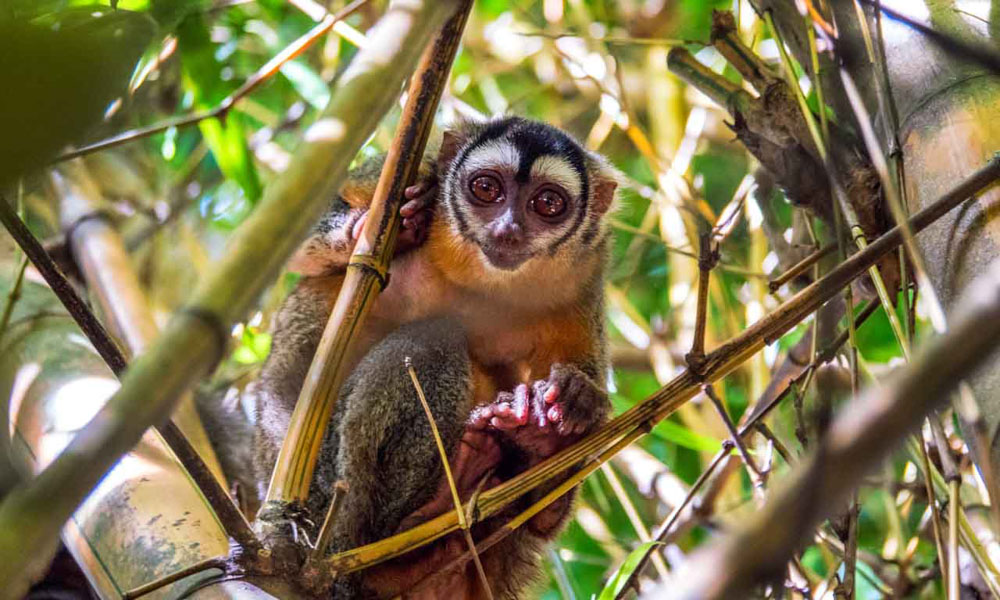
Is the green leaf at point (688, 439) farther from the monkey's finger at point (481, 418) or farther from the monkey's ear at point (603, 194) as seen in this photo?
the monkey's finger at point (481, 418)

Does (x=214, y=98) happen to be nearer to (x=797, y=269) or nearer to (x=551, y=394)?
(x=551, y=394)

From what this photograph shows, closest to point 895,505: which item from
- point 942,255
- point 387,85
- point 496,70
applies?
point 942,255

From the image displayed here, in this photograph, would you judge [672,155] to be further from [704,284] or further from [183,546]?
[183,546]

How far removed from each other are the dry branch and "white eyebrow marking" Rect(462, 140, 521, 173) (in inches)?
125

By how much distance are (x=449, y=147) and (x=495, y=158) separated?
243mm

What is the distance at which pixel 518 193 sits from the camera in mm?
3936

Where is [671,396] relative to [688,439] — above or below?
above

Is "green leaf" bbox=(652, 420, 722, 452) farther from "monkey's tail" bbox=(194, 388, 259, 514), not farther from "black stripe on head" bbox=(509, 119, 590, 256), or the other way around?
"monkey's tail" bbox=(194, 388, 259, 514)

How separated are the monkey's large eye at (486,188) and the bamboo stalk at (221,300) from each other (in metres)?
2.38

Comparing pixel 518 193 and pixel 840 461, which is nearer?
pixel 840 461

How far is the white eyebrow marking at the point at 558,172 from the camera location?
393 centimetres

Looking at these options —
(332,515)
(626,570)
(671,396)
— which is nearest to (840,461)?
(332,515)

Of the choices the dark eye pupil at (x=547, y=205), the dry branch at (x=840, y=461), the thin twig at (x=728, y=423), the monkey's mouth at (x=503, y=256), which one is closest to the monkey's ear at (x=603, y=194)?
the dark eye pupil at (x=547, y=205)

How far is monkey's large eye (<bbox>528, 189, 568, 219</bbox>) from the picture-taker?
3961mm
